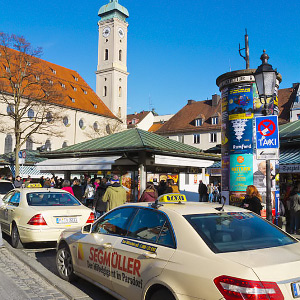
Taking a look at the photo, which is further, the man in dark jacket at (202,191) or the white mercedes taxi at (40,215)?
the man in dark jacket at (202,191)

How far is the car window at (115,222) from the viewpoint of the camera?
16.0 ft

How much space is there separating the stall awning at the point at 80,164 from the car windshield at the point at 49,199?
18.2 ft

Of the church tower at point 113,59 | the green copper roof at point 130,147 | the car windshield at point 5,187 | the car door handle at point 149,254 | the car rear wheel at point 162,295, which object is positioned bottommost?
the car rear wheel at point 162,295

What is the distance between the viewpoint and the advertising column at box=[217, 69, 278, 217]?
33.6ft

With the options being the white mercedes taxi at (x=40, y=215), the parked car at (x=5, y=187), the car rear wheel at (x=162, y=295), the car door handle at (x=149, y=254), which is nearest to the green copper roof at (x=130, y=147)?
the parked car at (x=5, y=187)

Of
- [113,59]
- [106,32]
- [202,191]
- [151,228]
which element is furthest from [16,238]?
[106,32]

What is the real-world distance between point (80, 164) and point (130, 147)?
111 inches

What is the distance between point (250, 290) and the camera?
301 cm

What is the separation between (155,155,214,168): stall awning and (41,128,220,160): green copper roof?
0.40 meters

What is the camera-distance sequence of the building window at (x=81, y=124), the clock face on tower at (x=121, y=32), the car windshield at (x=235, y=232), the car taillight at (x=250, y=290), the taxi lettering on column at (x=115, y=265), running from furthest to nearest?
the clock face on tower at (x=121, y=32), the building window at (x=81, y=124), the taxi lettering on column at (x=115, y=265), the car windshield at (x=235, y=232), the car taillight at (x=250, y=290)

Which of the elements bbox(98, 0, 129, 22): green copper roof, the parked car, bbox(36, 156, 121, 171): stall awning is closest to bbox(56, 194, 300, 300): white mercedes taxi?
bbox(36, 156, 121, 171): stall awning

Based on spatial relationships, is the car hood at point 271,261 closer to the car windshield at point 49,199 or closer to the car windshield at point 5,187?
the car windshield at point 49,199

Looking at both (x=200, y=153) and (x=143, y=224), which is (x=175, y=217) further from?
(x=200, y=153)

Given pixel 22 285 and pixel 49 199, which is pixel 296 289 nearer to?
pixel 22 285
